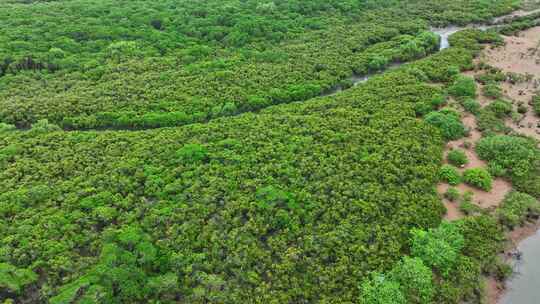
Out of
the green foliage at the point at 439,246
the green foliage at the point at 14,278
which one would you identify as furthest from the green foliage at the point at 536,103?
the green foliage at the point at 14,278

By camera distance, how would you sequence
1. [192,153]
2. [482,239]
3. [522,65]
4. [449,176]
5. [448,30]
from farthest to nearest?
[448,30] < [522,65] < [192,153] < [449,176] < [482,239]

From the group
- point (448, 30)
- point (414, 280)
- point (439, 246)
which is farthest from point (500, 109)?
point (448, 30)

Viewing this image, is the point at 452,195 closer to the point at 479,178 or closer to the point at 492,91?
the point at 479,178

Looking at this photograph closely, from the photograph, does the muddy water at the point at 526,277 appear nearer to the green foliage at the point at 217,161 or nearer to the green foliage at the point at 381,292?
the green foliage at the point at 217,161

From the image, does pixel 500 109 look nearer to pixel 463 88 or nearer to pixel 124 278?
pixel 463 88

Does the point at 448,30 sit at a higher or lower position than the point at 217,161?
higher

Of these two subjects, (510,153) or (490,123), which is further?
(490,123)

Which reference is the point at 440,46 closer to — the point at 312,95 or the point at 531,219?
the point at 312,95

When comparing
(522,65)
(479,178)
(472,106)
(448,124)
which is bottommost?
(479,178)

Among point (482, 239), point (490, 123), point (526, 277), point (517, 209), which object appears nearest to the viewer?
point (526, 277)
